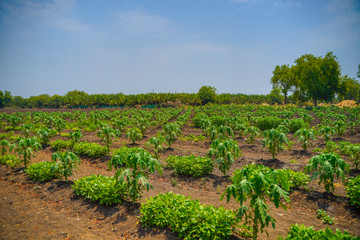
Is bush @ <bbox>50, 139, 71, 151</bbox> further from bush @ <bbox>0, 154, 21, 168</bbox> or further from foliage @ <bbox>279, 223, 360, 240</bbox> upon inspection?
foliage @ <bbox>279, 223, 360, 240</bbox>

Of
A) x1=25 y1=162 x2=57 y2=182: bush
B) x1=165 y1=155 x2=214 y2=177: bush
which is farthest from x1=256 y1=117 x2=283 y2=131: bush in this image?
x1=25 y1=162 x2=57 y2=182: bush

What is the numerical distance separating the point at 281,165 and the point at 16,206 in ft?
36.9

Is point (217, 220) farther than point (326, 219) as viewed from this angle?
No

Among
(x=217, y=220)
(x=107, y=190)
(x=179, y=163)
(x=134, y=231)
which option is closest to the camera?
(x=217, y=220)

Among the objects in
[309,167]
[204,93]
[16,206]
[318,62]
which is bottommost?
[16,206]

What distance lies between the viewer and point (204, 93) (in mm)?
78500

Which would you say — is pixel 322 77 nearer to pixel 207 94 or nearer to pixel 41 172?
pixel 207 94

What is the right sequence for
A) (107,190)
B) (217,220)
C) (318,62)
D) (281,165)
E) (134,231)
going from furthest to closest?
(318,62), (281,165), (107,190), (134,231), (217,220)

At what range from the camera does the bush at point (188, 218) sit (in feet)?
14.9

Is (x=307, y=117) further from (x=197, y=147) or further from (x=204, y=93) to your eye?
(x=204, y=93)

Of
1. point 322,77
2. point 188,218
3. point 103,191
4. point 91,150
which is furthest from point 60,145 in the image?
point 322,77

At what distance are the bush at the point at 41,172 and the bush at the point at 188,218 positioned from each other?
5.25 metres

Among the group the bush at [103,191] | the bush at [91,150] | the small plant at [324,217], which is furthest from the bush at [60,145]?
the small plant at [324,217]

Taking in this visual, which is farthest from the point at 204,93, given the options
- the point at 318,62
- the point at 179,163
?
Answer: the point at 179,163
